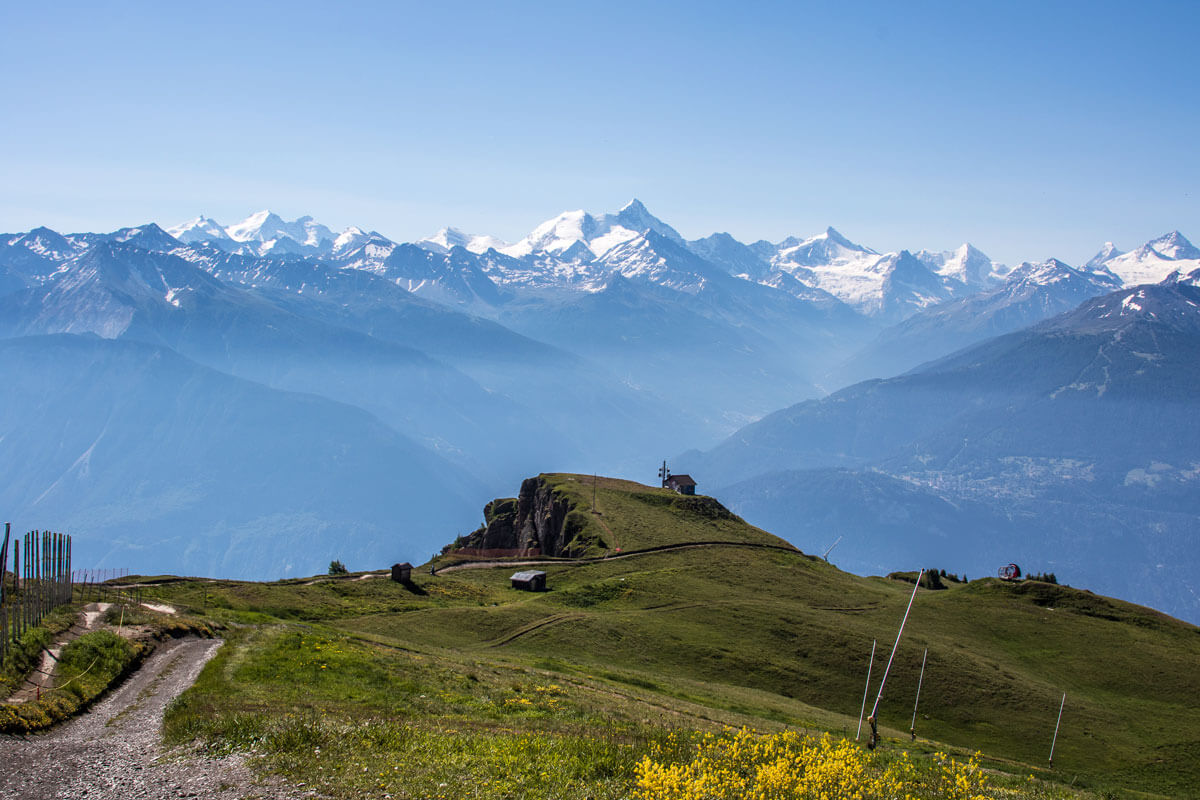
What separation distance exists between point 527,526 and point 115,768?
13150 centimetres

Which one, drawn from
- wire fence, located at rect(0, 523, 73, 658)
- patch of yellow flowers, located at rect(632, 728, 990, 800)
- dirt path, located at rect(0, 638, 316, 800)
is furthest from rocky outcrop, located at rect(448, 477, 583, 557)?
patch of yellow flowers, located at rect(632, 728, 990, 800)

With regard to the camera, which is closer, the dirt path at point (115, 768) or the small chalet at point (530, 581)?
the dirt path at point (115, 768)

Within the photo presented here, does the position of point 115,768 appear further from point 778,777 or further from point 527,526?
point 527,526

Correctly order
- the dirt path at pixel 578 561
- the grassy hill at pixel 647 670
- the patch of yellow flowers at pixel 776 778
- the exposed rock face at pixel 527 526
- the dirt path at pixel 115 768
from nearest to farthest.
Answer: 1. the patch of yellow flowers at pixel 776 778
2. the dirt path at pixel 115 768
3. the grassy hill at pixel 647 670
4. the dirt path at pixel 578 561
5. the exposed rock face at pixel 527 526

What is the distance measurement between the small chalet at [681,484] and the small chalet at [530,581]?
78267 mm

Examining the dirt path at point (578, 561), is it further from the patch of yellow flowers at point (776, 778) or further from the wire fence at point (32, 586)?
the patch of yellow flowers at point (776, 778)

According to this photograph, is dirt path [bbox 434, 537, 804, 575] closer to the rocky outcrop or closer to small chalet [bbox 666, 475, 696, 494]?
the rocky outcrop

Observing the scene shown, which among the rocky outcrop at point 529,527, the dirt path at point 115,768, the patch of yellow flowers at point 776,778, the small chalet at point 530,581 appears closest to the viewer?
the patch of yellow flowers at point 776,778

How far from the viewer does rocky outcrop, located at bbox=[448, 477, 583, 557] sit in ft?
444

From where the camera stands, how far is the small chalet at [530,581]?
10025cm

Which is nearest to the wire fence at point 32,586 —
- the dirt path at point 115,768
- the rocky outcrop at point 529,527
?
the dirt path at point 115,768

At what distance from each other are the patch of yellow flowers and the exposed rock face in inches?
4036

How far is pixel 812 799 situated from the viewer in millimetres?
20266

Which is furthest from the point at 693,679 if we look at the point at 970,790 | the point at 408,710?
the point at 970,790
